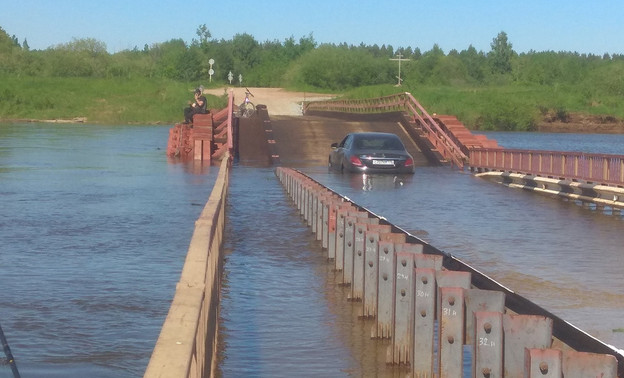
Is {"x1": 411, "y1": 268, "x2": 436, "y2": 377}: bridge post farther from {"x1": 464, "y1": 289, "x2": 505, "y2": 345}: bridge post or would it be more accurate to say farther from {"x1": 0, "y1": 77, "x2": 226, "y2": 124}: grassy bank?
{"x1": 0, "y1": 77, "x2": 226, "y2": 124}: grassy bank

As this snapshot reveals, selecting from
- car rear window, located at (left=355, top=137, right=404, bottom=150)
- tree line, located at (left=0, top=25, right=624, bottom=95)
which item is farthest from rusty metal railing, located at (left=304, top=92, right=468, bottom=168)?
tree line, located at (left=0, top=25, right=624, bottom=95)

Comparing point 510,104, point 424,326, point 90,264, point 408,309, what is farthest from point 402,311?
point 510,104

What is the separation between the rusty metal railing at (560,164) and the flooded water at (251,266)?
1.14 m

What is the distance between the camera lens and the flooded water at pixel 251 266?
9516mm

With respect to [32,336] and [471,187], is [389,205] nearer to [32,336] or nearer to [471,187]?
[471,187]

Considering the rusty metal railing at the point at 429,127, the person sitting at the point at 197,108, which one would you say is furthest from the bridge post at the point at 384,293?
the person sitting at the point at 197,108

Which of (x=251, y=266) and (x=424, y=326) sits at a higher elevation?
(x=424, y=326)

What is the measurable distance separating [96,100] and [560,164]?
8321 cm

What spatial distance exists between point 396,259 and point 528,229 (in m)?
9.71

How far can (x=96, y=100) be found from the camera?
107 metres

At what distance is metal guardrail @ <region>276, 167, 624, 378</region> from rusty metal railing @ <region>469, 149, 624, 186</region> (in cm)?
1248

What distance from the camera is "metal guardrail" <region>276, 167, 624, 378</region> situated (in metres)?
6.62

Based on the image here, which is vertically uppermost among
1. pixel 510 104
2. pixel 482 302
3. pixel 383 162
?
pixel 510 104

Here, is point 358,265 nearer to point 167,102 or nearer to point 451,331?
point 451,331
